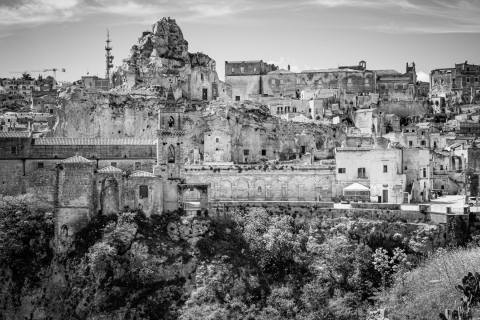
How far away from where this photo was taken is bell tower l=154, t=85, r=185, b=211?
4788 cm

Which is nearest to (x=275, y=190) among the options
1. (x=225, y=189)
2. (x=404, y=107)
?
(x=225, y=189)

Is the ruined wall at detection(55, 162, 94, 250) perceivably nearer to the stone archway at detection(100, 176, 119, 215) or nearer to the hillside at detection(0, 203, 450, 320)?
the hillside at detection(0, 203, 450, 320)

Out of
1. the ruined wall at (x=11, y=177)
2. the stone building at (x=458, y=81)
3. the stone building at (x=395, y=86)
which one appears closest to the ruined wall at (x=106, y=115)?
the ruined wall at (x=11, y=177)

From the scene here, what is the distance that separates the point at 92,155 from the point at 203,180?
7835 mm

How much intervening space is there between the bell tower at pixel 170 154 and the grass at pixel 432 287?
14.4 m

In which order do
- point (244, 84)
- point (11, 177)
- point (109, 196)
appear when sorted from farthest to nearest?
point (244, 84) → point (11, 177) → point (109, 196)

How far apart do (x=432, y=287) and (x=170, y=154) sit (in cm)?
1799

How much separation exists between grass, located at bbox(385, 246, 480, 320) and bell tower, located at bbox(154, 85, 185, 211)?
1444cm

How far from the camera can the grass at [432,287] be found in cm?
3806

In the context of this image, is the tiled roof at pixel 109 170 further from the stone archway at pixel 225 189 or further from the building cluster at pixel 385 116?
the building cluster at pixel 385 116

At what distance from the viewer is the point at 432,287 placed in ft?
130

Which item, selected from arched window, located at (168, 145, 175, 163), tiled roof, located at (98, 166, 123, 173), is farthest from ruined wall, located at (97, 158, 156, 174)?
tiled roof, located at (98, 166, 123, 173)

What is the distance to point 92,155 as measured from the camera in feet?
165

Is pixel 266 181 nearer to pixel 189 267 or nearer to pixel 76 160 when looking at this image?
pixel 189 267
